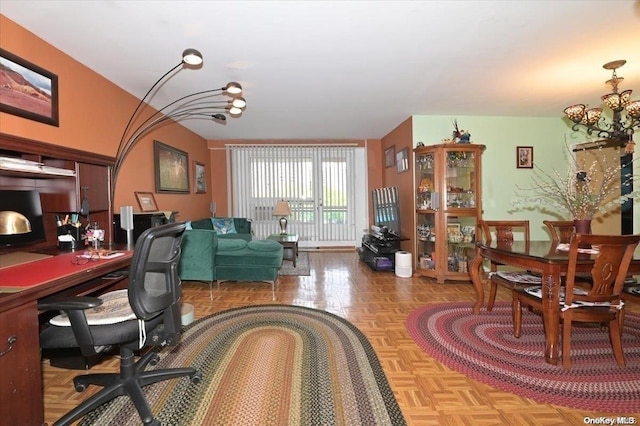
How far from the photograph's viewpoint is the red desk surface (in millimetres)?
1387

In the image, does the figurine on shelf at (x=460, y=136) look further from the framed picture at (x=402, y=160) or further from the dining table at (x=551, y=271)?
the dining table at (x=551, y=271)

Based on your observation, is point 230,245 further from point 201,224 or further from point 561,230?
point 561,230

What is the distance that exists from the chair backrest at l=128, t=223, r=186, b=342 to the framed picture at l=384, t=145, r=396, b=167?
4.71 metres

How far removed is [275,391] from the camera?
180 cm

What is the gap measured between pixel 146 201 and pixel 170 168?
0.96 metres

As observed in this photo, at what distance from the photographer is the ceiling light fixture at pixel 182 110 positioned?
113 inches

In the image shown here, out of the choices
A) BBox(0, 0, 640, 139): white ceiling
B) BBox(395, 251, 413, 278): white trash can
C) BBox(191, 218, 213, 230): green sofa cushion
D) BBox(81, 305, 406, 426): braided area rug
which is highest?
BBox(0, 0, 640, 139): white ceiling

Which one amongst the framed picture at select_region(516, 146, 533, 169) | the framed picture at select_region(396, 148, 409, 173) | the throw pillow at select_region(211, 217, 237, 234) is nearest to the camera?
the framed picture at select_region(516, 146, 533, 169)

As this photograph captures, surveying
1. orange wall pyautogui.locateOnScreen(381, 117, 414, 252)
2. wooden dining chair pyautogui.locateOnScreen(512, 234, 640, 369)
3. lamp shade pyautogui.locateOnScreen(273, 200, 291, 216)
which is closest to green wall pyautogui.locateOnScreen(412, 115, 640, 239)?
orange wall pyautogui.locateOnScreen(381, 117, 414, 252)

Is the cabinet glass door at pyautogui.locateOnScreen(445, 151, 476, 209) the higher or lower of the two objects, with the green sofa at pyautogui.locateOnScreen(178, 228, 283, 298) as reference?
higher

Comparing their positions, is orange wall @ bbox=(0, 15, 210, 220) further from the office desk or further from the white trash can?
the white trash can

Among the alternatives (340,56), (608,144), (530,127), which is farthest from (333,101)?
(608,144)

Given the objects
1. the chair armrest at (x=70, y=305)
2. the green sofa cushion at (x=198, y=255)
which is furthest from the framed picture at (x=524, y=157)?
the chair armrest at (x=70, y=305)

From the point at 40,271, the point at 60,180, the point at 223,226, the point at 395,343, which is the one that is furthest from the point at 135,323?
the point at 223,226
